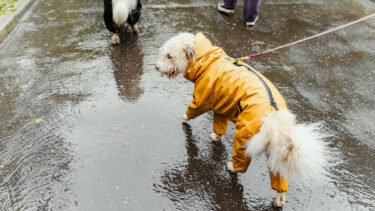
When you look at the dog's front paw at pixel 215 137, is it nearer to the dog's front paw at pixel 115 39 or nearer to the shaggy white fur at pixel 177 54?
the shaggy white fur at pixel 177 54

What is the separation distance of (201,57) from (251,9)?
11.4 ft

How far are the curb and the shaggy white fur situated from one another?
3779mm

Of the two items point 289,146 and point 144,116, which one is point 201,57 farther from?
point 289,146

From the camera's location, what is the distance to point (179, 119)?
3.38m

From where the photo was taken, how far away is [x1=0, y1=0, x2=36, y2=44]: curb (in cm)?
481

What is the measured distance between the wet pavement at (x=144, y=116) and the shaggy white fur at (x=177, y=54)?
0.79 metres

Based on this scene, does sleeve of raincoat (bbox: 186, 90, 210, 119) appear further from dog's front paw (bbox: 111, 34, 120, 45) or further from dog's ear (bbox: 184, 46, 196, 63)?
dog's front paw (bbox: 111, 34, 120, 45)

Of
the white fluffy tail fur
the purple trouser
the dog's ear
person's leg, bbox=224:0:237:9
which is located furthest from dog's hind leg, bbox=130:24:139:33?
the dog's ear

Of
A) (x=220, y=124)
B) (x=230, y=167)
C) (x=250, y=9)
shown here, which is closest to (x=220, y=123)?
(x=220, y=124)

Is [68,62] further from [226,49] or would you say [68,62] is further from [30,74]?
[226,49]

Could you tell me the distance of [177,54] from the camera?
276 cm

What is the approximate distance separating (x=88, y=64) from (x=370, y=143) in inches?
171

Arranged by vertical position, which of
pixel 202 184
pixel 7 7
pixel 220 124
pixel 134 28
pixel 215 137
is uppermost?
pixel 7 7

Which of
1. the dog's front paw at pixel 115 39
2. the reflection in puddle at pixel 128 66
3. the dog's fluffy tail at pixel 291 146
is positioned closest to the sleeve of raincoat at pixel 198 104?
the dog's fluffy tail at pixel 291 146
